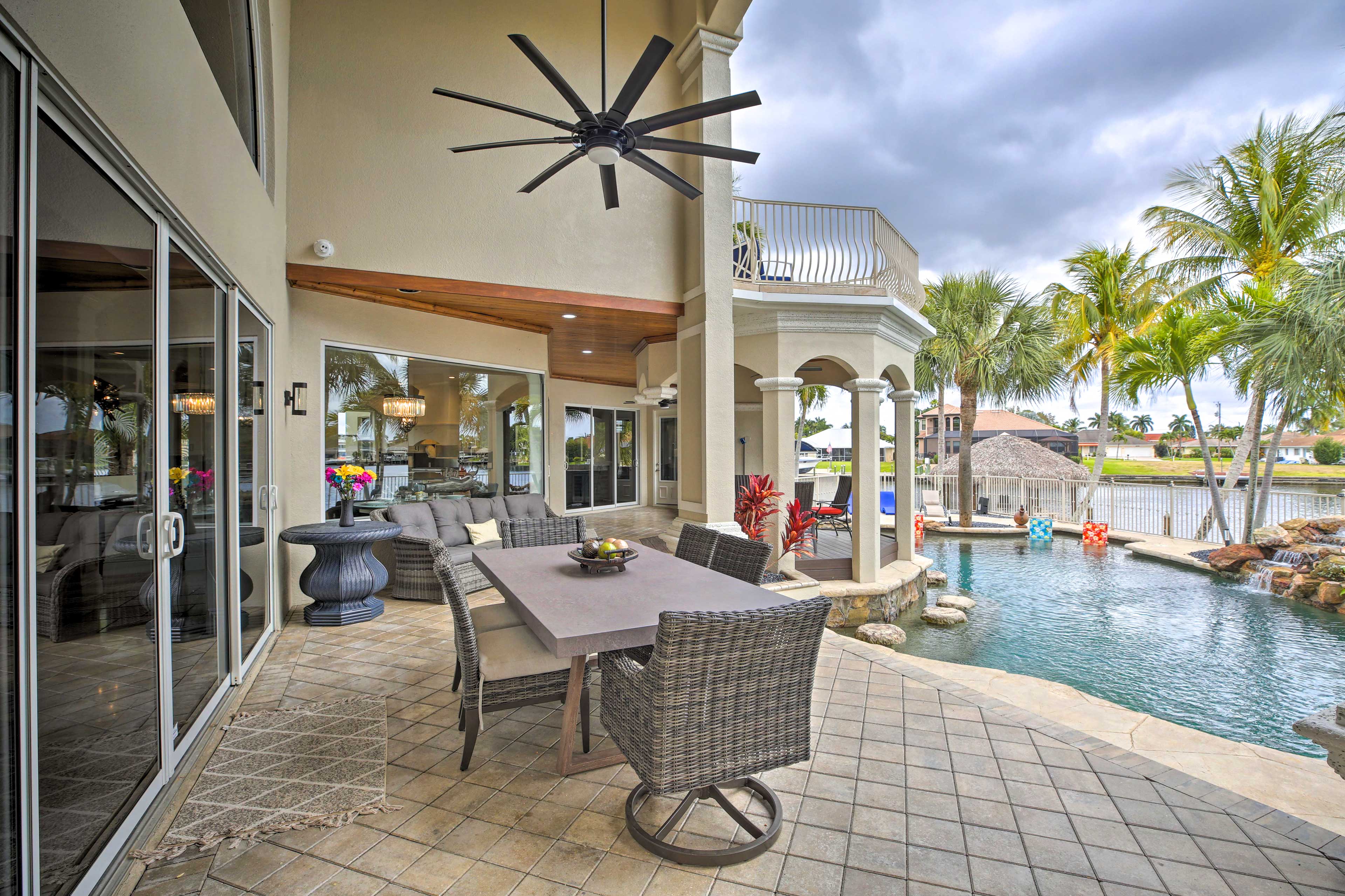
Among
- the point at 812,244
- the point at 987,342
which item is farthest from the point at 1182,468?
the point at 812,244

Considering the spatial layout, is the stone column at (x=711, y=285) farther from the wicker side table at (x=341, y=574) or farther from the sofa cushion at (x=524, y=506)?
the wicker side table at (x=341, y=574)

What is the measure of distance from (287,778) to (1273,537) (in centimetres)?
1227

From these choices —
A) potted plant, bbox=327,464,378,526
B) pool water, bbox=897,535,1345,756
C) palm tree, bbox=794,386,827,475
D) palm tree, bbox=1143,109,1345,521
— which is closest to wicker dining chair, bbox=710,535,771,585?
potted plant, bbox=327,464,378,526

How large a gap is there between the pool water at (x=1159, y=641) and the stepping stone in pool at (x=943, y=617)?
0.09 meters

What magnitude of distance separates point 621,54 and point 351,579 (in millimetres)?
5573

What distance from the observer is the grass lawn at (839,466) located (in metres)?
22.0

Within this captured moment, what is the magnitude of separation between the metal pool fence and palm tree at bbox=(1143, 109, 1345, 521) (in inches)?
27.9

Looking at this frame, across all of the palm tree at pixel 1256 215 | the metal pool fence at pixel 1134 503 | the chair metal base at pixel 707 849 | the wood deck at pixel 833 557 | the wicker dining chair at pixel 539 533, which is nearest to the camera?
the chair metal base at pixel 707 849

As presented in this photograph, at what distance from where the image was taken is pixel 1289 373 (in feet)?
26.9

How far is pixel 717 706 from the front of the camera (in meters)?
Result: 1.80

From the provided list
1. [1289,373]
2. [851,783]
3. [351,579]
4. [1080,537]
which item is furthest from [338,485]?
[1080,537]

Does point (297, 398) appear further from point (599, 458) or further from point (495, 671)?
point (599, 458)

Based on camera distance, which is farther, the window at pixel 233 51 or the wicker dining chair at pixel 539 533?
the wicker dining chair at pixel 539 533

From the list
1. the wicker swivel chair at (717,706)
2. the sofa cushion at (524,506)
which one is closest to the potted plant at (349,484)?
the sofa cushion at (524,506)
